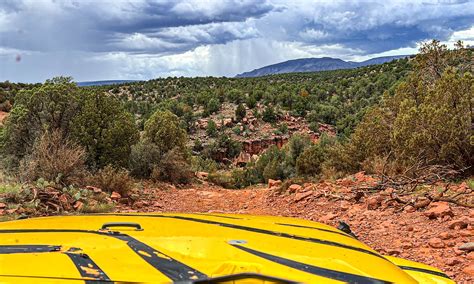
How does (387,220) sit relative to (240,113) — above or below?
below

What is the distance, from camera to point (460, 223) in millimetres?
5875

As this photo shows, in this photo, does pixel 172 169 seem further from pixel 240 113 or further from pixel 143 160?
pixel 240 113

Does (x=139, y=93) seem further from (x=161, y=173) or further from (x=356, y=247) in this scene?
(x=356, y=247)

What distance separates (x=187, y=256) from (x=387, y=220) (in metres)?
5.70

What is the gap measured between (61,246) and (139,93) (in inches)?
1790

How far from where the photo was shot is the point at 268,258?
196 centimetres

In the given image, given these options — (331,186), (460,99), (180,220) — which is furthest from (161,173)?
(180,220)

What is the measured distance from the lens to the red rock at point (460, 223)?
585cm

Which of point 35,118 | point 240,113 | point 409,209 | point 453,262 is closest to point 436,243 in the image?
point 453,262

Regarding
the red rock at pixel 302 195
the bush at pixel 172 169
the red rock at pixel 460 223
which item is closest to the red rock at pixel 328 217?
the red rock at pixel 302 195

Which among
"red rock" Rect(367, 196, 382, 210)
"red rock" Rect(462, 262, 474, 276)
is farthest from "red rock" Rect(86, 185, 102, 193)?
"red rock" Rect(462, 262, 474, 276)

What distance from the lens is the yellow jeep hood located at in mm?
1757

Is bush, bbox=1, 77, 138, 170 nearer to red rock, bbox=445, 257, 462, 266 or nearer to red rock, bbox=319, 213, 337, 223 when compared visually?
red rock, bbox=319, 213, 337, 223

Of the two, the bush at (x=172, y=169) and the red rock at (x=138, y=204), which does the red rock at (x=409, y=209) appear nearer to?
the red rock at (x=138, y=204)
